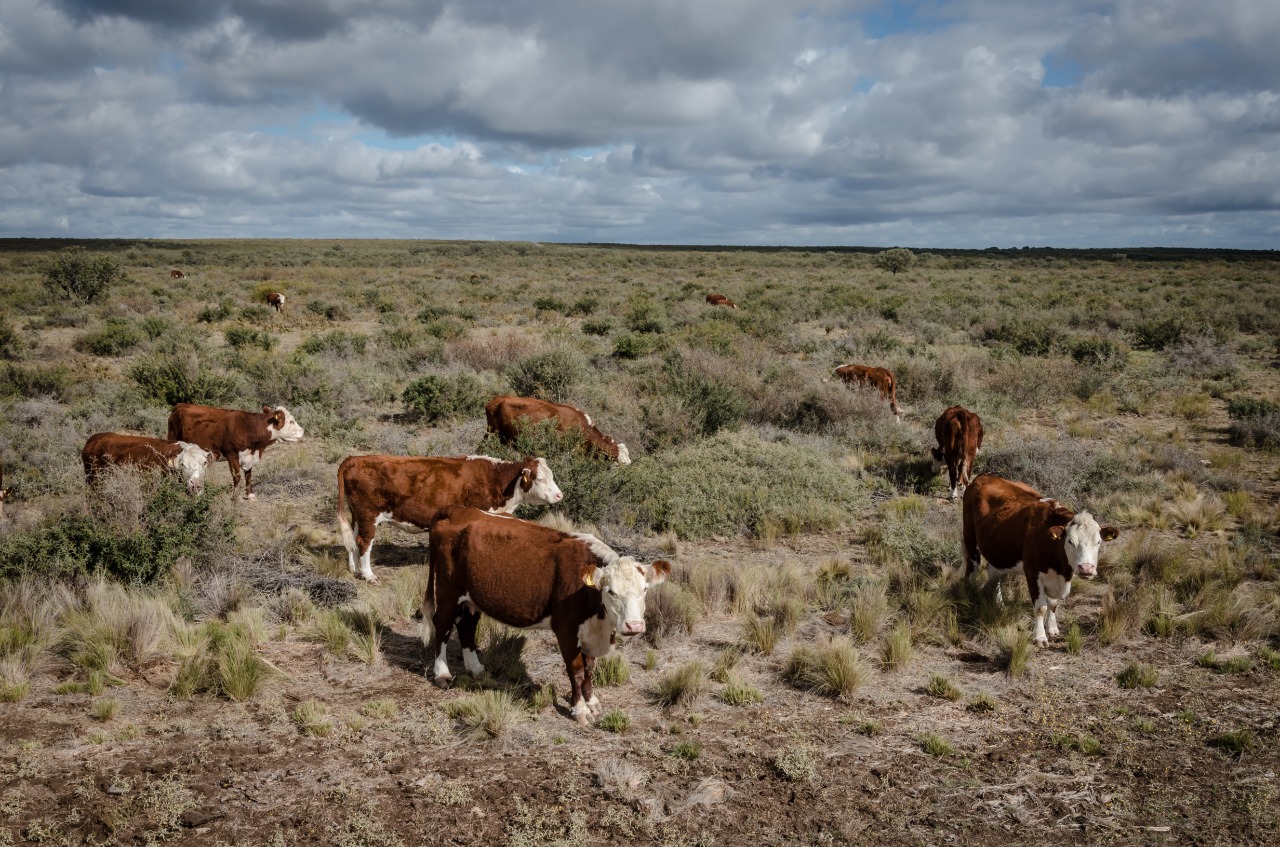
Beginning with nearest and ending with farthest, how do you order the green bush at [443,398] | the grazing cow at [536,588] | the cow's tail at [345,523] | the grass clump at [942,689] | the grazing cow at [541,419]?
the grazing cow at [536,588], the grass clump at [942,689], the cow's tail at [345,523], the grazing cow at [541,419], the green bush at [443,398]

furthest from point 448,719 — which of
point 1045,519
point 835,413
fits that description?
point 835,413

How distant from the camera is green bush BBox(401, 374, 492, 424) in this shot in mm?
14430

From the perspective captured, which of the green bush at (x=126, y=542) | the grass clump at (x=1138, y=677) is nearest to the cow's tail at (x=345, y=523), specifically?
the green bush at (x=126, y=542)

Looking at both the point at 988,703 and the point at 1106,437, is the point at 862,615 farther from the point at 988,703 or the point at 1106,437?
the point at 1106,437

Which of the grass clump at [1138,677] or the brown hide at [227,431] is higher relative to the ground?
A: the brown hide at [227,431]

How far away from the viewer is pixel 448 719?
18.1ft

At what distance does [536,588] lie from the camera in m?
5.69

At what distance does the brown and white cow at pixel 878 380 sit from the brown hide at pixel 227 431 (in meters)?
10.2

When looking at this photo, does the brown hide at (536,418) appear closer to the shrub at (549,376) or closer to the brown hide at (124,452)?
the shrub at (549,376)

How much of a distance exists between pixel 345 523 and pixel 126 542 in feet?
6.32

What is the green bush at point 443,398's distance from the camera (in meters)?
14.4

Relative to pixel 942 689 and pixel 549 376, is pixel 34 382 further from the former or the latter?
pixel 942 689

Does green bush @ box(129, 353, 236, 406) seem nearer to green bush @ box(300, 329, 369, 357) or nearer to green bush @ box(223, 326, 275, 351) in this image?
green bush @ box(300, 329, 369, 357)

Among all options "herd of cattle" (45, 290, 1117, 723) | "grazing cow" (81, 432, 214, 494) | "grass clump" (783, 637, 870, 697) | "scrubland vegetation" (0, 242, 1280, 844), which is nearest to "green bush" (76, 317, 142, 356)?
"scrubland vegetation" (0, 242, 1280, 844)
